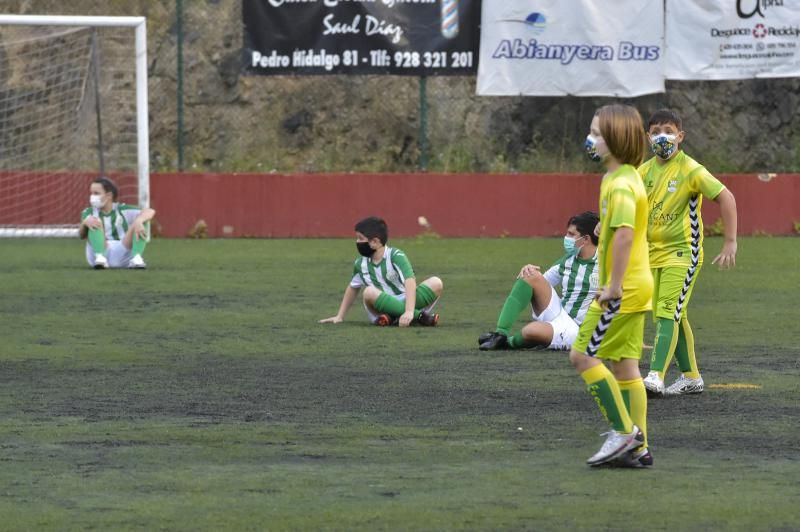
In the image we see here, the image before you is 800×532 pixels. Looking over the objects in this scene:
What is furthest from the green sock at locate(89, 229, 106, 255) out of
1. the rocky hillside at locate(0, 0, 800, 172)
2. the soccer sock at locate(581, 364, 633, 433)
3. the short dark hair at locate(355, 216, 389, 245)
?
the soccer sock at locate(581, 364, 633, 433)

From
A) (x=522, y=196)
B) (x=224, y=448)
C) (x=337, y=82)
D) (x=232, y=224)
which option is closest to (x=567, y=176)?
(x=522, y=196)

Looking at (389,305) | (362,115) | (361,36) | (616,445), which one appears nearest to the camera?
(616,445)

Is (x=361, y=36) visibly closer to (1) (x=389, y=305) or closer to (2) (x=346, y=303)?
(2) (x=346, y=303)

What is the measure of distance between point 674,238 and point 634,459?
271 centimetres

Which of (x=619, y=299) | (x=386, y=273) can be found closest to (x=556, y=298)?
(x=386, y=273)

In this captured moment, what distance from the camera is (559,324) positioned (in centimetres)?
1080

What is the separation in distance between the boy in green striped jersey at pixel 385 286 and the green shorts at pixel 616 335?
5.39m

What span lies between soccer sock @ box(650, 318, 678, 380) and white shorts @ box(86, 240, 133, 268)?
9.81 m

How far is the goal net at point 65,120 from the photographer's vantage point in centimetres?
2230

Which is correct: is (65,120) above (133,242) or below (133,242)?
above

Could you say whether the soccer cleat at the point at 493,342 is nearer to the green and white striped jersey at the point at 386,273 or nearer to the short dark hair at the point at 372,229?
the green and white striped jersey at the point at 386,273

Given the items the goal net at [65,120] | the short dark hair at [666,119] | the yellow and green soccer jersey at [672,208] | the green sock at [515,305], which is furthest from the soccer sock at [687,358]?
the goal net at [65,120]

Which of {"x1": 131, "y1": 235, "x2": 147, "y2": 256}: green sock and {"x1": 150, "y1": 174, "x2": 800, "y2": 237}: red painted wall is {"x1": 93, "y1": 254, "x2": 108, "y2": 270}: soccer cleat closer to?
{"x1": 131, "y1": 235, "x2": 147, "y2": 256}: green sock

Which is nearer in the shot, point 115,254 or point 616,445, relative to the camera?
point 616,445
